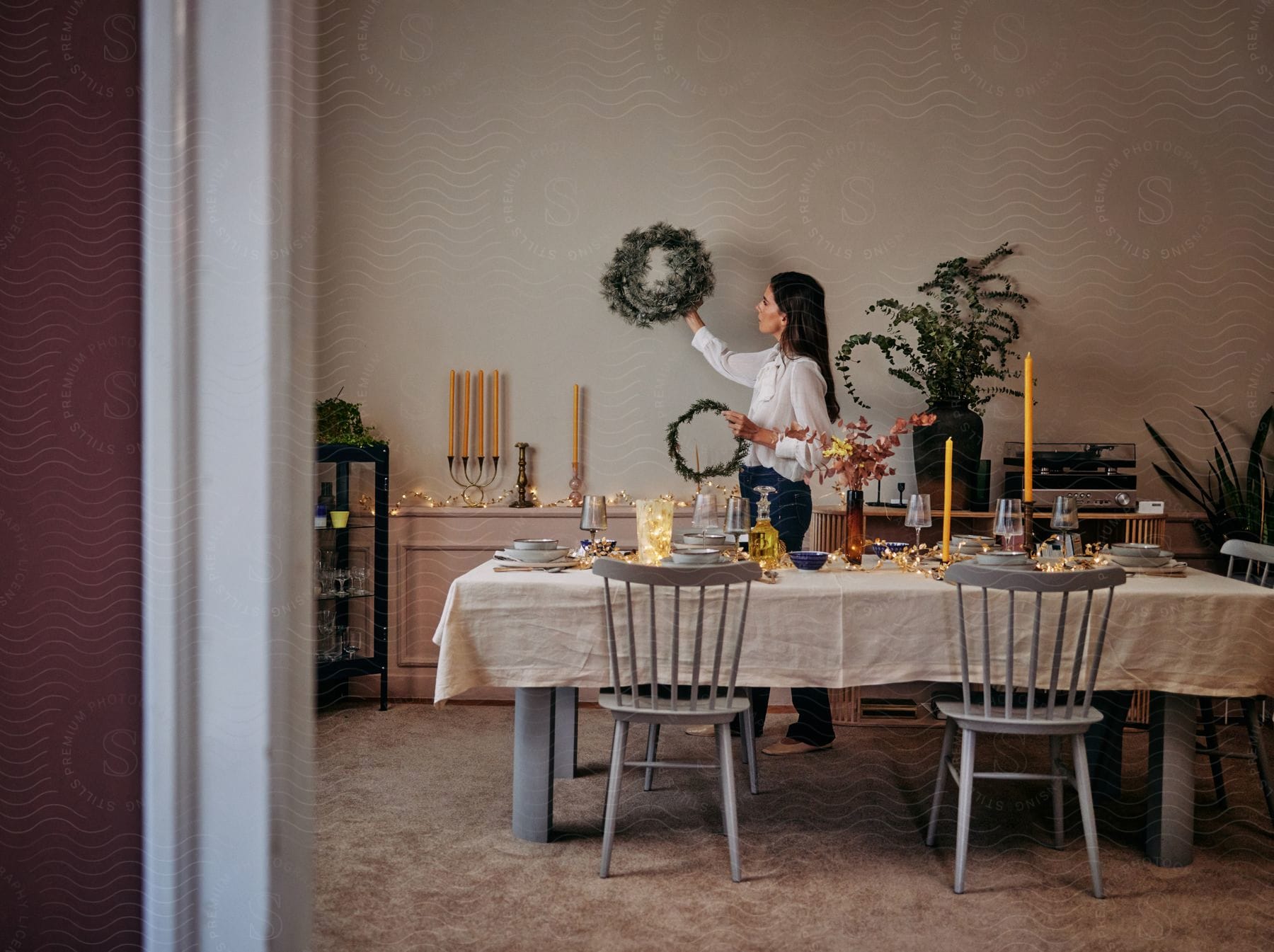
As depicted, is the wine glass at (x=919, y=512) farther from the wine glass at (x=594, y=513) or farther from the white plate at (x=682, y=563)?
the wine glass at (x=594, y=513)

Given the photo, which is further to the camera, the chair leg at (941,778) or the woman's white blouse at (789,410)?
the woman's white blouse at (789,410)

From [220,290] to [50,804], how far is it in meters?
0.54

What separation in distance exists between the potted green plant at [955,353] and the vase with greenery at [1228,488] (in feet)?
2.13

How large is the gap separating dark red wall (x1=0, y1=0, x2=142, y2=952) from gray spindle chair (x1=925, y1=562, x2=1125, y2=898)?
145cm

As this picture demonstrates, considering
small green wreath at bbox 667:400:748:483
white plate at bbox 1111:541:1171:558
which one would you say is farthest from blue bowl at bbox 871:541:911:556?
small green wreath at bbox 667:400:748:483

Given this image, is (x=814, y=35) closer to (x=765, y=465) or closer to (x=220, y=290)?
(x=765, y=465)

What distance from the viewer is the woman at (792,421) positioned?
2.84 meters

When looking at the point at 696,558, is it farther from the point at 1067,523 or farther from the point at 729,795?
the point at 1067,523

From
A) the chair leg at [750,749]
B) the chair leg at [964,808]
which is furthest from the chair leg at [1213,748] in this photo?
the chair leg at [750,749]

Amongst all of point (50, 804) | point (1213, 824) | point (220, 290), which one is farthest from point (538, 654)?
point (1213, 824)

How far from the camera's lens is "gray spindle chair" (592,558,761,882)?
1850 millimetres

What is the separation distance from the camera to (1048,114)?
350 cm

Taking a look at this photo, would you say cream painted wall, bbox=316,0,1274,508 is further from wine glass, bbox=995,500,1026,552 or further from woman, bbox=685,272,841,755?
wine glass, bbox=995,500,1026,552

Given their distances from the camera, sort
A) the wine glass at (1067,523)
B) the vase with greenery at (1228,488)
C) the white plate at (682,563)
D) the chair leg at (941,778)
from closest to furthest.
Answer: the white plate at (682,563) → the chair leg at (941,778) → the wine glass at (1067,523) → the vase with greenery at (1228,488)
